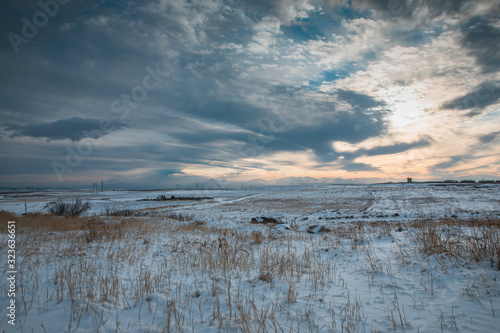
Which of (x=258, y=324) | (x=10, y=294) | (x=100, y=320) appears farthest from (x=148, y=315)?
(x=10, y=294)

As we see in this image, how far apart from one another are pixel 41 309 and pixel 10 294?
0.97 metres

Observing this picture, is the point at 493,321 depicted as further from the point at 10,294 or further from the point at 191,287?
the point at 10,294

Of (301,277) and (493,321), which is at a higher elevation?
(493,321)

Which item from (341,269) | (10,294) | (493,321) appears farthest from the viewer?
(341,269)

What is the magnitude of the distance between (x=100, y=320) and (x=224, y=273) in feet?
8.55

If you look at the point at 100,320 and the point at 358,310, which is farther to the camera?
the point at 358,310

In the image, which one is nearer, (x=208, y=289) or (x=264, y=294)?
(x=264, y=294)

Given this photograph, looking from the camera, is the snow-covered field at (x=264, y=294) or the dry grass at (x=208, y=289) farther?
→ the dry grass at (x=208, y=289)

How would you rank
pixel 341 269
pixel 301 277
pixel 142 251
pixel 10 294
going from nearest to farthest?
pixel 10 294 < pixel 301 277 < pixel 341 269 < pixel 142 251

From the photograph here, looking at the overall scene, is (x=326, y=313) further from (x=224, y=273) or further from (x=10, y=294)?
(x=10, y=294)

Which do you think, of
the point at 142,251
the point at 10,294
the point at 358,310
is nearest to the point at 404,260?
the point at 358,310

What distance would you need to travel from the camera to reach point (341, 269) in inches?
235

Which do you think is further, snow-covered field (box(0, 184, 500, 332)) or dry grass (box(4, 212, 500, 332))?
dry grass (box(4, 212, 500, 332))

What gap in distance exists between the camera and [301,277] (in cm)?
535
